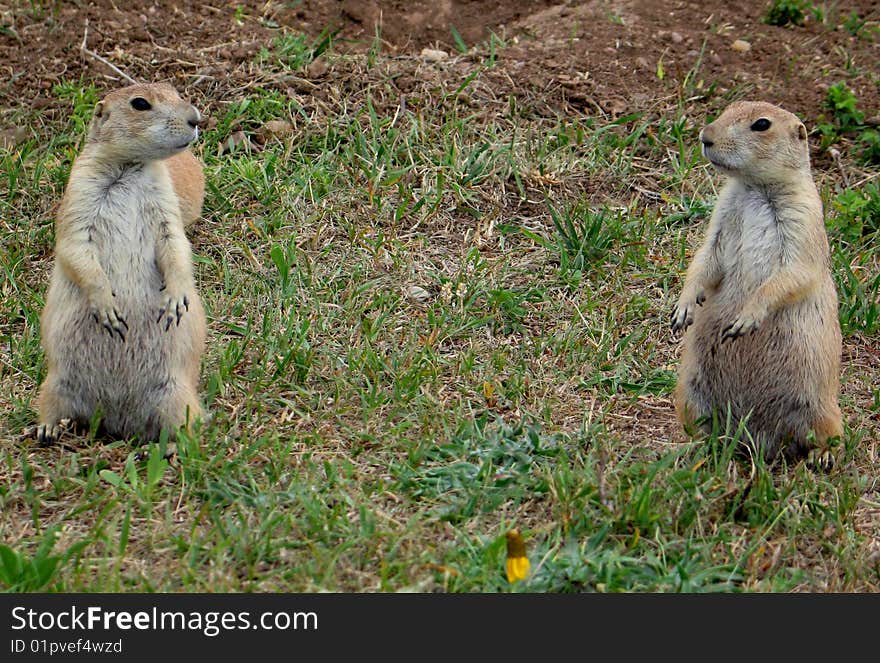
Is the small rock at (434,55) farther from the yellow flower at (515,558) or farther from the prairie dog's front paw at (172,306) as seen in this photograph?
the yellow flower at (515,558)

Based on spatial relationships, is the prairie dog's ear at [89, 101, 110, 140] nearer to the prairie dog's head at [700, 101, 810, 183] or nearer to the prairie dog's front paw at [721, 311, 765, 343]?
the prairie dog's head at [700, 101, 810, 183]

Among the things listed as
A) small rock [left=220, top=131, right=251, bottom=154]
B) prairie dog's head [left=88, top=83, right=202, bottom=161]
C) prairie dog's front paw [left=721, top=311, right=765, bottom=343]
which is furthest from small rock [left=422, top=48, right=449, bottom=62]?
prairie dog's front paw [left=721, top=311, right=765, bottom=343]

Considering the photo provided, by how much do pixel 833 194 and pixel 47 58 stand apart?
4386mm

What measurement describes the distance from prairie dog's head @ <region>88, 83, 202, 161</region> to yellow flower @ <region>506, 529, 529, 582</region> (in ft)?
6.49

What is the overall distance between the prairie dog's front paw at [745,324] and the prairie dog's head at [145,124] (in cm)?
212

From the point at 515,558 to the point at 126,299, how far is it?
1.85 meters

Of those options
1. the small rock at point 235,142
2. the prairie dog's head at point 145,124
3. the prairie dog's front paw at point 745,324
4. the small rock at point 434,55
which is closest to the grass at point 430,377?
the small rock at point 235,142

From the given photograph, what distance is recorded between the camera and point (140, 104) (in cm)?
469

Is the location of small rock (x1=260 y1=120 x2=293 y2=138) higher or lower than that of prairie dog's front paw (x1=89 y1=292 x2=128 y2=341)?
higher

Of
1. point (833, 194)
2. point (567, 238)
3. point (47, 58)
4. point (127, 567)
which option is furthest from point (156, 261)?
→ point (833, 194)

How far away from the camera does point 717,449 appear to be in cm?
473

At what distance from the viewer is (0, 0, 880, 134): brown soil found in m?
7.02

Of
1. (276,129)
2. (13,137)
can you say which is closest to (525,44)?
(276,129)

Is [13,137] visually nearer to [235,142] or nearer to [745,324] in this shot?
[235,142]
